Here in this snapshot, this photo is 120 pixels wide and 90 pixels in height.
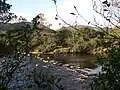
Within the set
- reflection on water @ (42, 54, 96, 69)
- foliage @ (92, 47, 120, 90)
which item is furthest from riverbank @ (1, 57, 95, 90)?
reflection on water @ (42, 54, 96, 69)

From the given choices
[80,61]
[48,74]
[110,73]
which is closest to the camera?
[110,73]

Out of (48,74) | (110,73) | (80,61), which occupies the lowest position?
(80,61)

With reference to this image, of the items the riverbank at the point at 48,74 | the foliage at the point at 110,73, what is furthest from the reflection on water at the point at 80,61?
the foliage at the point at 110,73

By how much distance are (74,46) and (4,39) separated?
2196 inches

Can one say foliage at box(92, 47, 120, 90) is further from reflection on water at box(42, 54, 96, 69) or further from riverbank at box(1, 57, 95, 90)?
reflection on water at box(42, 54, 96, 69)

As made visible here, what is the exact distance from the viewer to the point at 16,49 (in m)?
4.39

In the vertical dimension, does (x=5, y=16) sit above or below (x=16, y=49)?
above

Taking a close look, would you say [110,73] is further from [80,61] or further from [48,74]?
[80,61]

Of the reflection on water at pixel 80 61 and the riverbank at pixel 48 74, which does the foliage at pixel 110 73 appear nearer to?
the riverbank at pixel 48 74

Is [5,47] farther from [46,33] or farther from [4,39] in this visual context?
[46,33]

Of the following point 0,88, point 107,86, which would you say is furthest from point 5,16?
point 107,86

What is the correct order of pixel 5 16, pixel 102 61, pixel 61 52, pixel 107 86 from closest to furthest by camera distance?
pixel 107 86 → pixel 102 61 → pixel 5 16 → pixel 61 52

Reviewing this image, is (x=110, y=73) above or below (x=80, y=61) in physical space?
above

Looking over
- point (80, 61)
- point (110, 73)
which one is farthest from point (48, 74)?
point (80, 61)
